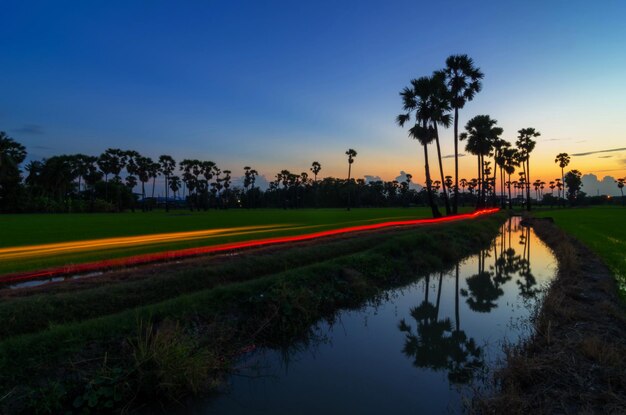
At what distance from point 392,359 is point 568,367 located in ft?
10.4

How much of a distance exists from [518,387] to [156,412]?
18.6 feet

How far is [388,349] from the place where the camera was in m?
8.32

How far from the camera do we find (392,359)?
779cm

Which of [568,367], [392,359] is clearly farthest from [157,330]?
[568,367]

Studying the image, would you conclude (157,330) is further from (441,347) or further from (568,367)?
(568,367)

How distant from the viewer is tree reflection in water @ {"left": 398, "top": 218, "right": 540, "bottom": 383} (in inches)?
298

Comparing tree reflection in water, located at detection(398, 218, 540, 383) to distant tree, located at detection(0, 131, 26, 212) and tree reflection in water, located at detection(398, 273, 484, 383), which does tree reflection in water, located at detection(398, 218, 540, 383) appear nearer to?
tree reflection in water, located at detection(398, 273, 484, 383)

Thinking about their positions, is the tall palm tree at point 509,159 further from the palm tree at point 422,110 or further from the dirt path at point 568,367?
the dirt path at point 568,367

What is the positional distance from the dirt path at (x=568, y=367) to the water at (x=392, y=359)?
0.70 m

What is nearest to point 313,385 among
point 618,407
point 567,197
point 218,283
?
point 618,407

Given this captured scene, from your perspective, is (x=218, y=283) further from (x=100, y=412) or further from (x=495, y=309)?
Result: (x=495, y=309)

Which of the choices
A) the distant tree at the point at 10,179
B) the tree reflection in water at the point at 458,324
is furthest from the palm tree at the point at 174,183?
the tree reflection in water at the point at 458,324

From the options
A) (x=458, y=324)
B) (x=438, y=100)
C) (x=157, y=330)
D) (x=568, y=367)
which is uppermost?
(x=438, y=100)

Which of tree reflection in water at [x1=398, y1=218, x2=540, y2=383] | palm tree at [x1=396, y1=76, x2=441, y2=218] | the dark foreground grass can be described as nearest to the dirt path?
tree reflection in water at [x1=398, y1=218, x2=540, y2=383]
